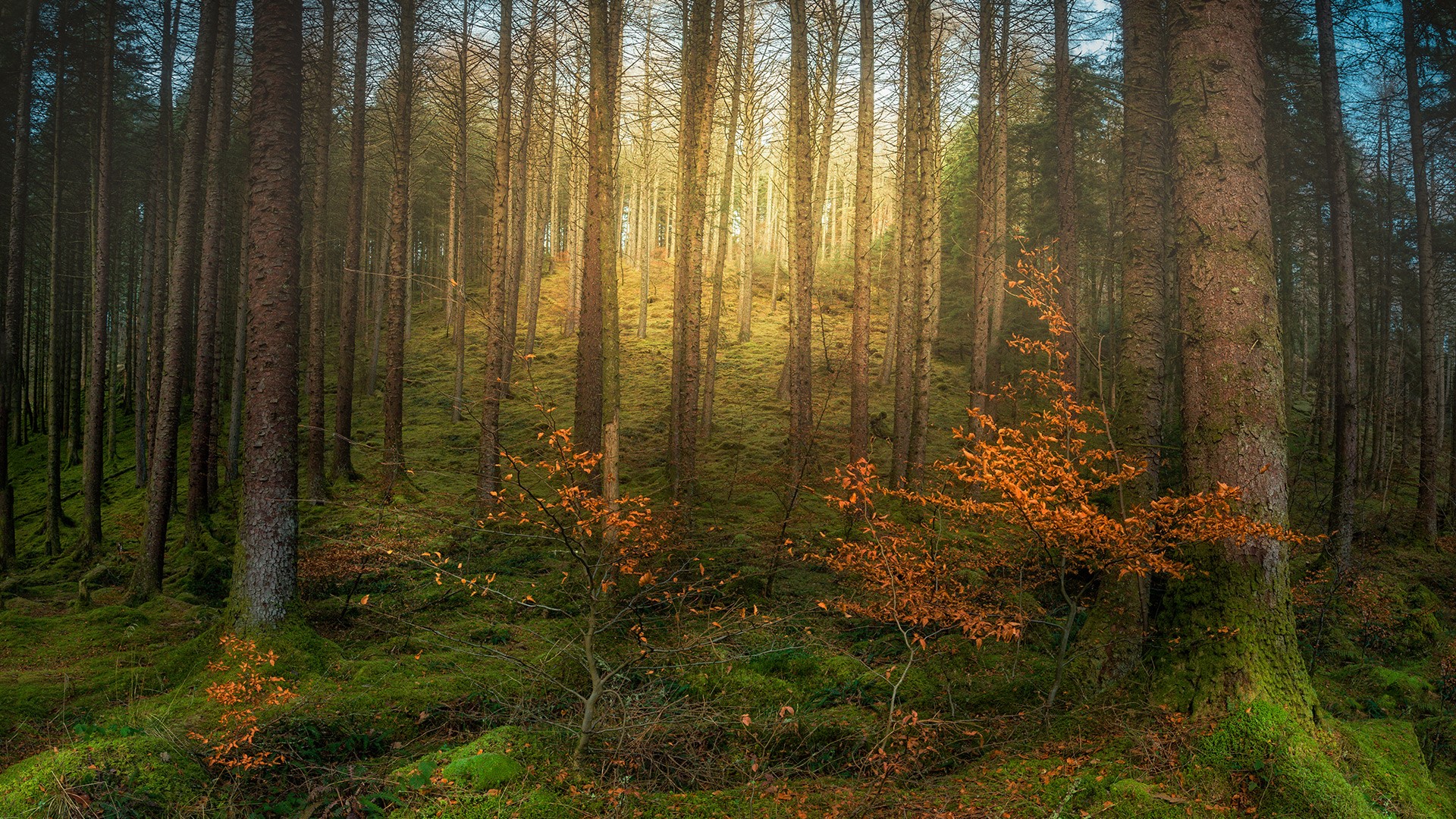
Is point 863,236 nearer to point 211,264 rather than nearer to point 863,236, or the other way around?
point 863,236

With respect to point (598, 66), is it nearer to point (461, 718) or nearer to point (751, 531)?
point (751, 531)

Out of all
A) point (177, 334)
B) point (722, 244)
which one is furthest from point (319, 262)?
point (722, 244)

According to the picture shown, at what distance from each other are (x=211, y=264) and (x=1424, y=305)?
22.1 m

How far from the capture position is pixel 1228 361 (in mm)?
4703

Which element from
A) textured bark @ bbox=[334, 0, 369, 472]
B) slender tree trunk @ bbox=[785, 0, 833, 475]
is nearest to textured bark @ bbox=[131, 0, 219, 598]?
textured bark @ bbox=[334, 0, 369, 472]

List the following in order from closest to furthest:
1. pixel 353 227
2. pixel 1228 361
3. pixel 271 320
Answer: pixel 1228 361
pixel 271 320
pixel 353 227

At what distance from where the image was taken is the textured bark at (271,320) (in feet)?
23.2

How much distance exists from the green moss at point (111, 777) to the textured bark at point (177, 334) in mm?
6879

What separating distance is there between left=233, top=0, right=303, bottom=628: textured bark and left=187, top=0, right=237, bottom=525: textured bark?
4.20m

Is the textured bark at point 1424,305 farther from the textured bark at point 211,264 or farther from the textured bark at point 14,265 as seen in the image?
the textured bark at point 14,265

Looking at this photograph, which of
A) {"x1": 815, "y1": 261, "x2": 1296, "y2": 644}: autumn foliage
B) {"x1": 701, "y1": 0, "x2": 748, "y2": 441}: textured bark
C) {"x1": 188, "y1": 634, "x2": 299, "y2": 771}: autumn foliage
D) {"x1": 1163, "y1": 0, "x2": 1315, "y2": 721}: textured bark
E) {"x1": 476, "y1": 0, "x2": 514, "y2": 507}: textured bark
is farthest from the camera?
{"x1": 701, "y1": 0, "x2": 748, "y2": 441}: textured bark

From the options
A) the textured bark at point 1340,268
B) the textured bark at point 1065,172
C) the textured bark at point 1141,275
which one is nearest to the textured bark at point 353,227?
the textured bark at point 1065,172

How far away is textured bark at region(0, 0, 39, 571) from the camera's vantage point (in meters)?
11.6

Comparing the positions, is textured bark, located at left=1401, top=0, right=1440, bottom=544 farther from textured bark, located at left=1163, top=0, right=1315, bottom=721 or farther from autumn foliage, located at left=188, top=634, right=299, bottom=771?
autumn foliage, located at left=188, top=634, right=299, bottom=771
